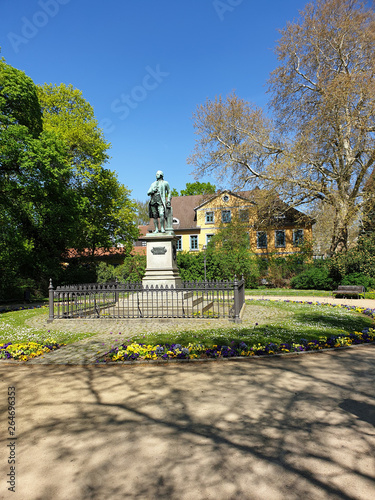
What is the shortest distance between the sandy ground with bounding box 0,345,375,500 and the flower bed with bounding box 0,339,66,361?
99 cm

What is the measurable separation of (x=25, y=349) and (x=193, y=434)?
506 cm

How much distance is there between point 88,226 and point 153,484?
89.1 feet

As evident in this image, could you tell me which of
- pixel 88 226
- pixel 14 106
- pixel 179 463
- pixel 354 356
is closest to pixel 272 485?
pixel 179 463

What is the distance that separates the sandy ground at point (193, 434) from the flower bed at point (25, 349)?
0.99 metres

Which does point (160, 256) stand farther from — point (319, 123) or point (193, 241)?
point (193, 241)

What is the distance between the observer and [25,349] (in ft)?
22.8

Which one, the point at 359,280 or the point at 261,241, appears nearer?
the point at 359,280

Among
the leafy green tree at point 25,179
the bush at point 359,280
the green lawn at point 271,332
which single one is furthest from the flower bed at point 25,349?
the bush at point 359,280

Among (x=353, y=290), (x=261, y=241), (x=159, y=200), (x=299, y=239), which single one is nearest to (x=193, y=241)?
(x=261, y=241)

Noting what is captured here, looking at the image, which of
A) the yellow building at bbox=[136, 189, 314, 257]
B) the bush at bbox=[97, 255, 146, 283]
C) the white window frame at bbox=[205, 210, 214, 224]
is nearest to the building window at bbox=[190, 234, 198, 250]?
the yellow building at bbox=[136, 189, 314, 257]

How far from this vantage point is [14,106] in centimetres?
1775

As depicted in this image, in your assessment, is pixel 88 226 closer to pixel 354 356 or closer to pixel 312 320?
pixel 312 320

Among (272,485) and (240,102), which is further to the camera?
(240,102)

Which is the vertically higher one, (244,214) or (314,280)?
(244,214)
